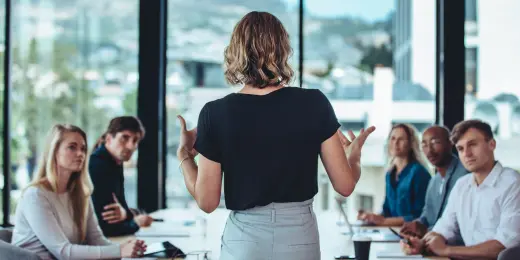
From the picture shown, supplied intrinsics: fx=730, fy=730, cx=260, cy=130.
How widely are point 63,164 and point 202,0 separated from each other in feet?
10.9

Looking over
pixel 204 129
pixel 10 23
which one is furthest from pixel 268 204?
pixel 10 23

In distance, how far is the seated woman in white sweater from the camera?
3.25 meters

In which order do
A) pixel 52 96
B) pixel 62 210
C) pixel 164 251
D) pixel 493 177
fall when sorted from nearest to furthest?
1. pixel 164 251
2. pixel 62 210
3. pixel 493 177
4. pixel 52 96

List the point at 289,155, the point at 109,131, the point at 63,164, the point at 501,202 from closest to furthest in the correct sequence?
the point at 289,155, the point at 63,164, the point at 501,202, the point at 109,131

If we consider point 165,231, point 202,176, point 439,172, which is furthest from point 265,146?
point 439,172

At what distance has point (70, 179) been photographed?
3.54 meters

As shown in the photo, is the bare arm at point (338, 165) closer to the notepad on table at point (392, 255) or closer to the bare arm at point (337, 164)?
the bare arm at point (337, 164)

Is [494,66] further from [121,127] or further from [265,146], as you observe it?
[265,146]

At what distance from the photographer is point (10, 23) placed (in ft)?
20.3

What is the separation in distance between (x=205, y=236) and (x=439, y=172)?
67.3 inches

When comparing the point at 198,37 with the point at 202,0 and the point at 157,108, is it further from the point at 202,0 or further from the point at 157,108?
the point at 157,108

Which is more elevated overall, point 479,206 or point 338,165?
point 338,165

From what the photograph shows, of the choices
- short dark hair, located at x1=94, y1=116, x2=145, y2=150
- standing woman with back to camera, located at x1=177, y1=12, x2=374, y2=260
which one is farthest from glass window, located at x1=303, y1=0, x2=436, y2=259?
standing woman with back to camera, located at x1=177, y1=12, x2=374, y2=260

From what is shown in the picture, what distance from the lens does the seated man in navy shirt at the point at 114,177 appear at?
13.8 ft
